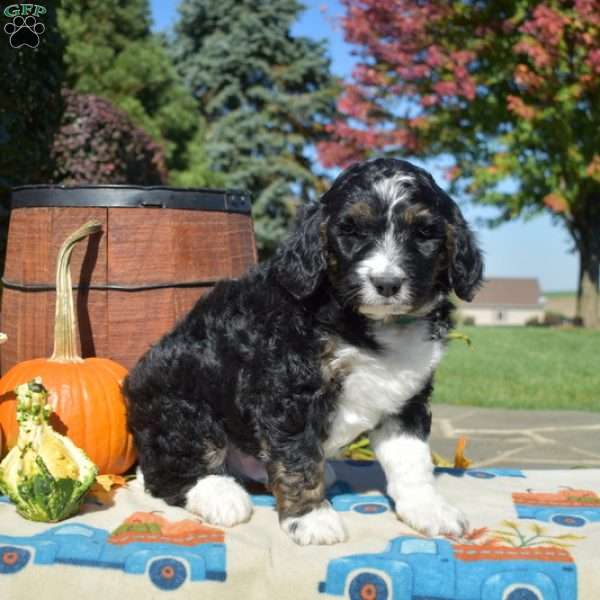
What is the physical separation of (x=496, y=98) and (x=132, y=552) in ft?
50.0

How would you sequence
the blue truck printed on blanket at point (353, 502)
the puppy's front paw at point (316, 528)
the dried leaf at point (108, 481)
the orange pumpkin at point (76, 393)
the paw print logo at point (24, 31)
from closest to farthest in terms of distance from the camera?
the puppy's front paw at point (316, 528) < the blue truck printed on blanket at point (353, 502) < the dried leaf at point (108, 481) < the orange pumpkin at point (76, 393) < the paw print logo at point (24, 31)

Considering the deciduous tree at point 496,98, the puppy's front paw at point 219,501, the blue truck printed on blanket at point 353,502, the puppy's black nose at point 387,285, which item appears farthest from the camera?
the deciduous tree at point 496,98

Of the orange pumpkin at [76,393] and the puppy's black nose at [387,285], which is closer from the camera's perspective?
the puppy's black nose at [387,285]

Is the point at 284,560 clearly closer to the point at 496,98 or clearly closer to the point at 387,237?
the point at 387,237

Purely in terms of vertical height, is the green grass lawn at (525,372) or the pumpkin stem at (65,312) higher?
the pumpkin stem at (65,312)

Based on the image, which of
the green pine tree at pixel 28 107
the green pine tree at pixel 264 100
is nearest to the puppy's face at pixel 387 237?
the green pine tree at pixel 28 107

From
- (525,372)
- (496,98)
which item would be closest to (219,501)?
(525,372)

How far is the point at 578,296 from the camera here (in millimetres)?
16859

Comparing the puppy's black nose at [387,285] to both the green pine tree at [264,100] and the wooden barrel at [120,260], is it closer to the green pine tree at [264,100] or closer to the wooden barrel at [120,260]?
the wooden barrel at [120,260]

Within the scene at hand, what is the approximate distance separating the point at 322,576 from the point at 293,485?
1.15 feet

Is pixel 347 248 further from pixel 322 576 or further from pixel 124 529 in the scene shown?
pixel 124 529

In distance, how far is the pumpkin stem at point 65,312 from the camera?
379 cm

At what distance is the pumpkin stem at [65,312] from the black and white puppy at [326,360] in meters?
0.72

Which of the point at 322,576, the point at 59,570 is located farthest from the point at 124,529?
the point at 322,576
